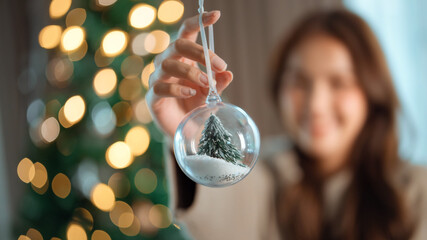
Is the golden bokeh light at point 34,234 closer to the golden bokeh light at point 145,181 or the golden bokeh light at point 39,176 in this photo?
the golden bokeh light at point 39,176

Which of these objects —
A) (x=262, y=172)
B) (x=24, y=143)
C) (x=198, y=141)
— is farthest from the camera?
(x=24, y=143)

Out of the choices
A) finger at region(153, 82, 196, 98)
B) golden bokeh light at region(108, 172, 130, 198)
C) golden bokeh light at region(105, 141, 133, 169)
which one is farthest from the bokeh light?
finger at region(153, 82, 196, 98)

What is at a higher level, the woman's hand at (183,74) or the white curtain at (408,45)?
the white curtain at (408,45)

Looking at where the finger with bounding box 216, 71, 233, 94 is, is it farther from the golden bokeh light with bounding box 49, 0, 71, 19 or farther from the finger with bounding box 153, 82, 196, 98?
the golden bokeh light with bounding box 49, 0, 71, 19

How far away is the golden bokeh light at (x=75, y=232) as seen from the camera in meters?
1.57

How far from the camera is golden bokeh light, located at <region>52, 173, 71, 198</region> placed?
1549mm

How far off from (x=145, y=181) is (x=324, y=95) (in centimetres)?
65

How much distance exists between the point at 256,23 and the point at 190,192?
4.81 ft

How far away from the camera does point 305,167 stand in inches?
64.5

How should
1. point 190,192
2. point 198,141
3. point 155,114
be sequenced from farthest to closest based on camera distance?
point 190,192, point 155,114, point 198,141

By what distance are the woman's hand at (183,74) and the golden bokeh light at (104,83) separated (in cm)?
72

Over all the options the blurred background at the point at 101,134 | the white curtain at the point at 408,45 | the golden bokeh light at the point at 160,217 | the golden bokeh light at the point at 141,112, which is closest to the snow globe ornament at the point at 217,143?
the blurred background at the point at 101,134

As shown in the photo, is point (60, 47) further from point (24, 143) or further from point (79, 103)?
point (24, 143)

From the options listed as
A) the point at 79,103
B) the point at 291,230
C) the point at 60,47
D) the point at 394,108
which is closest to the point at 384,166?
the point at 394,108
